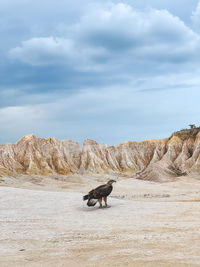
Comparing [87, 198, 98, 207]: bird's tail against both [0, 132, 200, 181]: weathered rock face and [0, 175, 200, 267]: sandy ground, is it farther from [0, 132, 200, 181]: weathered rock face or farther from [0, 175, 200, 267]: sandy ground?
[0, 132, 200, 181]: weathered rock face

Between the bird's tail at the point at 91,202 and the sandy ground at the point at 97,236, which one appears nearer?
the sandy ground at the point at 97,236

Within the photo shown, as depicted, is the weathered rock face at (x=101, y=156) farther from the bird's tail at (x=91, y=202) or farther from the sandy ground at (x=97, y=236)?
the sandy ground at (x=97, y=236)

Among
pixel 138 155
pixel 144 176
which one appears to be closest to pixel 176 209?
pixel 144 176

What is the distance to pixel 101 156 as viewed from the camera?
268 feet

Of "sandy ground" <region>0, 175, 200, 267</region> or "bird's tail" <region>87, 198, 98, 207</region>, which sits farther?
"bird's tail" <region>87, 198, 98, 207</region>

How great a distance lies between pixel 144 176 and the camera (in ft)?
180

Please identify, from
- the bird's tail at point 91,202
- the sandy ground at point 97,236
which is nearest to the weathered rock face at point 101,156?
the bird's tail at point 91,202

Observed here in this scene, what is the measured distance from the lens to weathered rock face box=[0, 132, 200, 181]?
6638cm

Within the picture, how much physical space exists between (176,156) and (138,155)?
1449 centimetres

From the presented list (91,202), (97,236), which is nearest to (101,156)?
(91,202)

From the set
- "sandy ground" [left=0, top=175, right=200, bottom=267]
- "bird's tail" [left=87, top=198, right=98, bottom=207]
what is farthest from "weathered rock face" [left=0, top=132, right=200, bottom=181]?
"sandy ground" [left=0, top=175, right=200, bottom=267]

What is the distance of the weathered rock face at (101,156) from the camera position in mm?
66375

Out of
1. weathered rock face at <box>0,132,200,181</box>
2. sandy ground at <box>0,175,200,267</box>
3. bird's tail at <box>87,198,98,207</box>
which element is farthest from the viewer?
weathered rock face at <box>0,132,200,181</box>

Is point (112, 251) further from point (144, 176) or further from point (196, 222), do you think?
point (144, 176)
